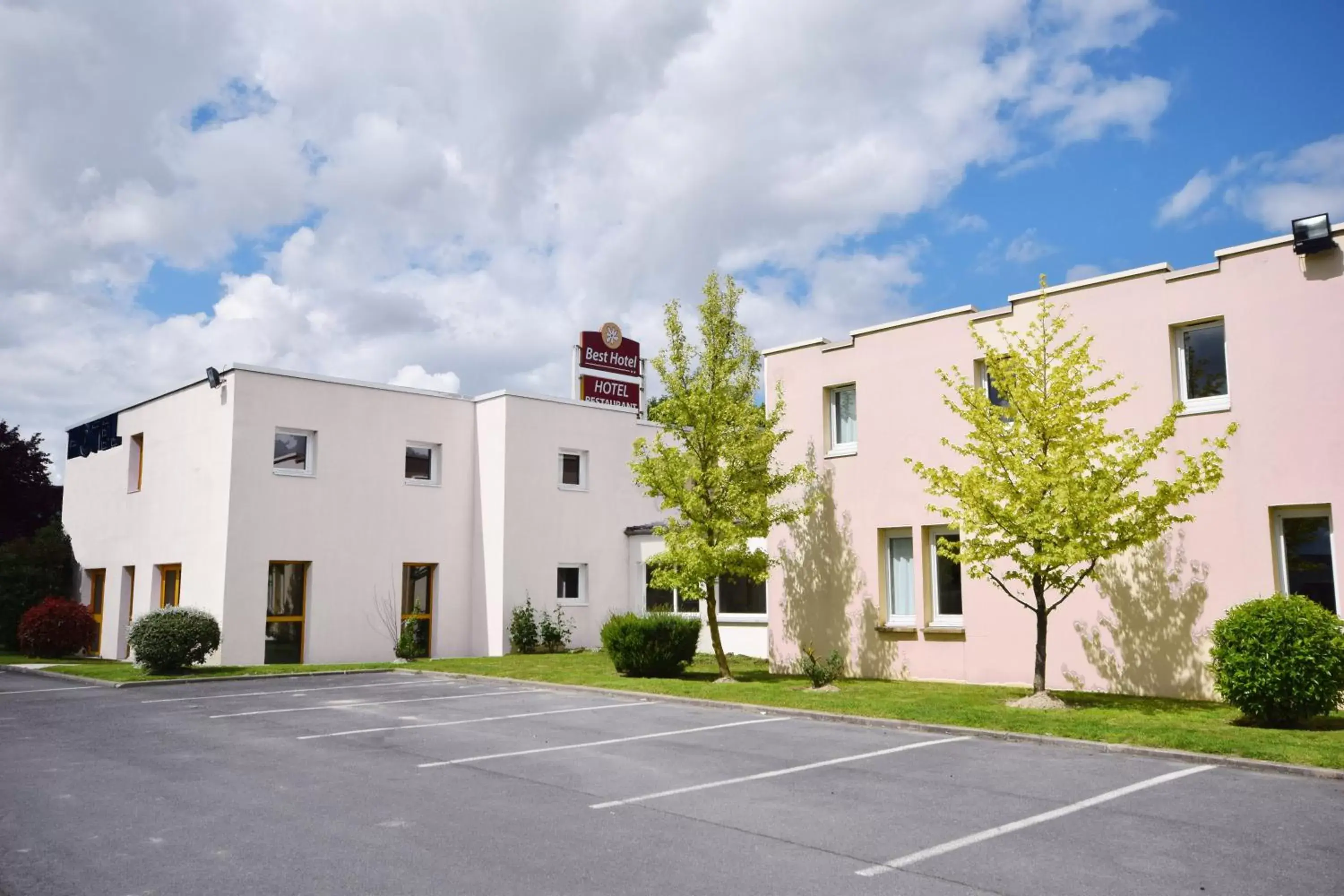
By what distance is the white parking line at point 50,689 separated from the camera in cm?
1806

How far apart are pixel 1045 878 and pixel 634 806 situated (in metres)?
3.15

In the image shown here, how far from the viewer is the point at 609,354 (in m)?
37.4

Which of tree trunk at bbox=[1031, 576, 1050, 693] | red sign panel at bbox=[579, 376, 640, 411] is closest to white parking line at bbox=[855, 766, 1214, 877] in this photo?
tree trunk at bbox=[1031, 576, 1050, 693]

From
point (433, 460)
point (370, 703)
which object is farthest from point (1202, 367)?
point (433, 460)

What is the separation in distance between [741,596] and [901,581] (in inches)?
278

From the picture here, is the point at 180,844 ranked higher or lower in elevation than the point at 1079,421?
lower

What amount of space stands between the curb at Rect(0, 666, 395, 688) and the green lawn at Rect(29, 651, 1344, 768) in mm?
213

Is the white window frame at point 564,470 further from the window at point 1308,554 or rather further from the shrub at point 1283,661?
the shrub at point 1283,661

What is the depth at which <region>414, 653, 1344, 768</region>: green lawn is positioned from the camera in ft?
33.1

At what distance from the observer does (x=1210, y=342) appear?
49.1 feet

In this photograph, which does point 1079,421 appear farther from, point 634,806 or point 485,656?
point 485,656

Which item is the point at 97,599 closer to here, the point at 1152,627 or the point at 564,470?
the point at 564,470

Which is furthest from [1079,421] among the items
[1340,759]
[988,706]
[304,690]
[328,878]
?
[304,690]

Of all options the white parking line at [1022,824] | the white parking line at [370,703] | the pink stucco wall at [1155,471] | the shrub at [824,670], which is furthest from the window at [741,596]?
the white parking line at [1022,824]
